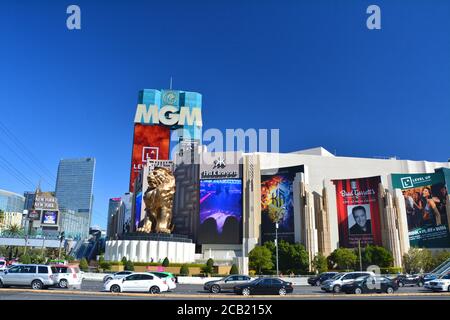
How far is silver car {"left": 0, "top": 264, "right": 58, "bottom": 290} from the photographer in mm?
24797

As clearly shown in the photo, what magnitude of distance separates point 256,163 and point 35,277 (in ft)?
210

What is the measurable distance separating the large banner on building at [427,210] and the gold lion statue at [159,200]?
49.8 metres

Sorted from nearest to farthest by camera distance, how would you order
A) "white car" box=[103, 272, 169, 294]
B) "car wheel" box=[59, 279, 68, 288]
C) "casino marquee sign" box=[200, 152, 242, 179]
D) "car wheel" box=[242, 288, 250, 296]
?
"white car" box=[103, 272, 169, 294], "car wheel" box=[242, 288, 250, 296], "car wheel" box=[59, 279, 68, 288], "casino marquee sign" box=[200, 152, 242, 179]

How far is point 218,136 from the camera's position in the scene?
82750 mm

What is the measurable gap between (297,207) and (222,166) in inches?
766

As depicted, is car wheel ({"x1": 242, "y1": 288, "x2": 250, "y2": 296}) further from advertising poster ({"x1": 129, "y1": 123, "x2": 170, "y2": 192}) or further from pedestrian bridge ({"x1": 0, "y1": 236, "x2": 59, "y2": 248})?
advertising poster ({"x1": 129, "y1": 123, "x2": 170, "y2": 192})

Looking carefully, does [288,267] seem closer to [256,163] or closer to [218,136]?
[256,163]

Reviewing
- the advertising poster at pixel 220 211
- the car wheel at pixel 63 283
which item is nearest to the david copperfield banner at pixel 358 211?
the advertising poster at pixel 220 211

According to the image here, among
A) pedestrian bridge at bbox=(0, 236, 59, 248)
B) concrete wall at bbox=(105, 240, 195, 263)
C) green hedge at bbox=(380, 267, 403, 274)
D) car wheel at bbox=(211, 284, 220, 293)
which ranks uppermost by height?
pedestrian bridge at bbox=(0, 236, 59, 248)

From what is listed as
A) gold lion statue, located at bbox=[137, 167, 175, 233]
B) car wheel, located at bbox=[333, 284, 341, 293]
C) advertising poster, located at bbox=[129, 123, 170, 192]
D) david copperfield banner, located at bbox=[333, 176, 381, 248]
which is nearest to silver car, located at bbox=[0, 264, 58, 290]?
car wheel, located at bbox=[333, 284, 341, 293]

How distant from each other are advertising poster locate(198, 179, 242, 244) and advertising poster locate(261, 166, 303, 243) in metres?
5.53

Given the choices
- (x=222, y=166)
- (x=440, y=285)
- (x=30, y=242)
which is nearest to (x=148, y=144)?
(x=222, y=166)

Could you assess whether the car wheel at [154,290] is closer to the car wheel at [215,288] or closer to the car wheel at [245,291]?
the car wheel at [215,288]
